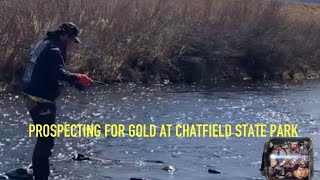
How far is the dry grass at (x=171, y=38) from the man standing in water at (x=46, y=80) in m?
12.3

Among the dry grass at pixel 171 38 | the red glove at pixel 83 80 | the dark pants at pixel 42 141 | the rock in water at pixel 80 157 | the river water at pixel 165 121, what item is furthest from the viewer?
the dry grass at pixel 171 38

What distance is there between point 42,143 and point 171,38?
701 inches

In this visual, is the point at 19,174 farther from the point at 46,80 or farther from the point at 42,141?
the point at 46,80

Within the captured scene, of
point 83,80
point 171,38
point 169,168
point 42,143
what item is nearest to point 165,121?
point 169,168

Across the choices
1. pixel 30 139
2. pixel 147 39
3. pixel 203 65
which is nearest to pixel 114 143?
pixel 30 139

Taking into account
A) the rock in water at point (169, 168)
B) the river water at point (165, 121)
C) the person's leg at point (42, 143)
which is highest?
the person's leg at point (42, 143)

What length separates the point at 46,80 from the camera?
9117 mm

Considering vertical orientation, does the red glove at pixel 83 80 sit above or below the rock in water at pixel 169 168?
above

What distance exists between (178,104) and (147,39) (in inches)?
250

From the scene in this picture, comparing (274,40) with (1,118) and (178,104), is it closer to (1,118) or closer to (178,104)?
(178,104)

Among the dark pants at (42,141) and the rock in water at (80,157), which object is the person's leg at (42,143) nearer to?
the dark pants at (42,141)

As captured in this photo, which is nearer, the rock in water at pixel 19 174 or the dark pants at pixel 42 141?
the dark pants at pixel 42 141

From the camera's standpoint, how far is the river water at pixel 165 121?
11133mm

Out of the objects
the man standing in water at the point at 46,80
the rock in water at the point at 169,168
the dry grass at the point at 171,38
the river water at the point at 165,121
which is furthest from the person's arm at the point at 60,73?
the dry grass at the point at 171,38
